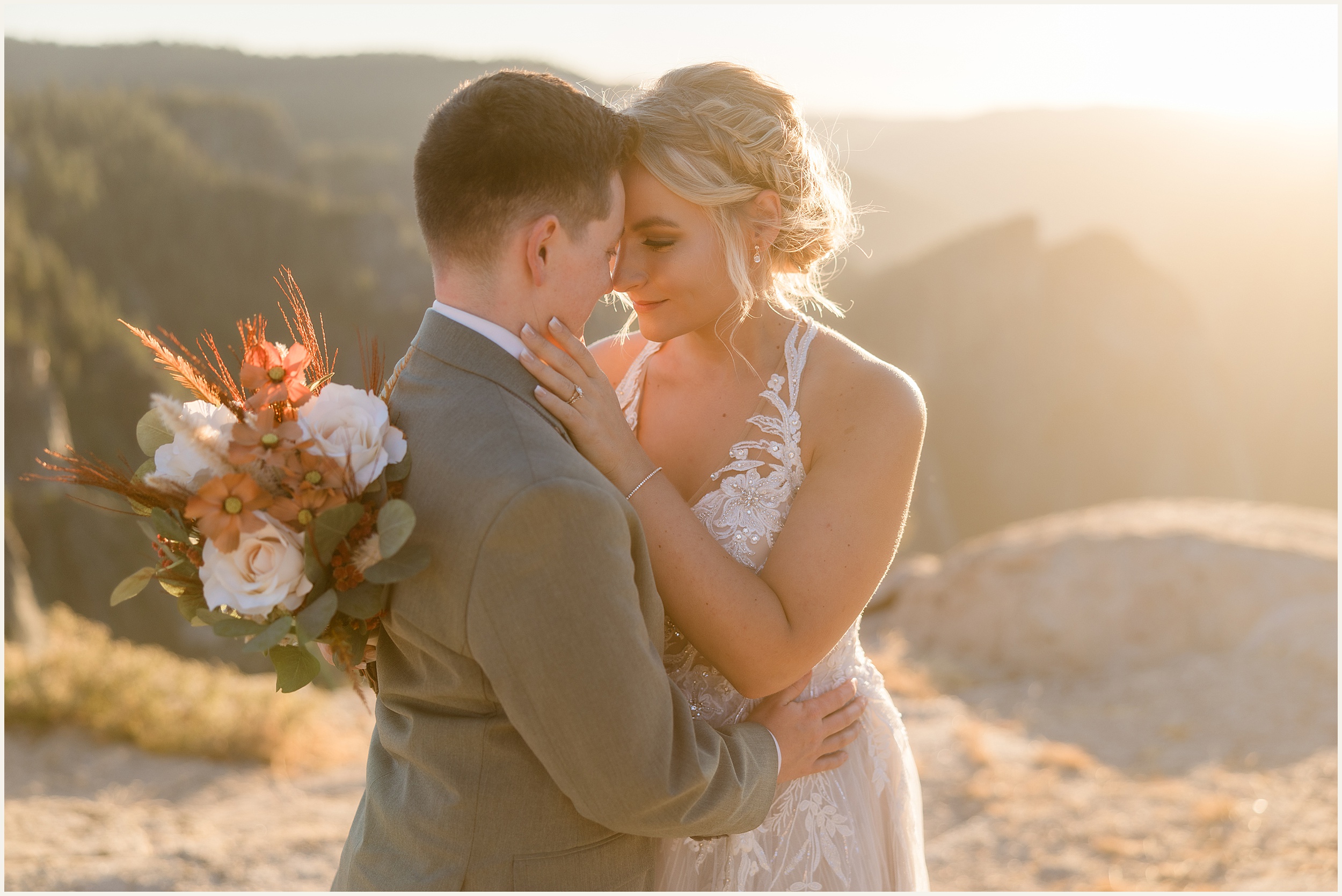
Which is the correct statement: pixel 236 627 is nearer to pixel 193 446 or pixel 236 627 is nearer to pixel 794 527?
pixel 193 446

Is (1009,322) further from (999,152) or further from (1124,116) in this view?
(999,152)

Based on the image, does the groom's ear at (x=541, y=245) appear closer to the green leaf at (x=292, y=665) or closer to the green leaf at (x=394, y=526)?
the green leaf at (x=394, y=526)

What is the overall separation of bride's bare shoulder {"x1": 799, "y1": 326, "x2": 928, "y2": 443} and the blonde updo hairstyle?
23 cm

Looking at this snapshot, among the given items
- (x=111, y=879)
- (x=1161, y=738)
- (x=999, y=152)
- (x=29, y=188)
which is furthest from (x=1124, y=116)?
(x=111, y=879)

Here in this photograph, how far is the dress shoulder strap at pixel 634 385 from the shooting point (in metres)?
3.15

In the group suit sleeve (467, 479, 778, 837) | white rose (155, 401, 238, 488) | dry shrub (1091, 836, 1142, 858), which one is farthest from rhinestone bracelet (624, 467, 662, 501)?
dry shrub (1091, 836, 1142, 858)

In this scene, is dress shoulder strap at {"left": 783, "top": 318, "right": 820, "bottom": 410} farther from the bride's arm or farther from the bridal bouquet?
the bridal bouquet

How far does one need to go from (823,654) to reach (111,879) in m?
4.92

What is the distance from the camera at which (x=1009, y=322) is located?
50.3 m

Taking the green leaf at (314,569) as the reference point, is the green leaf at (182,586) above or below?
below

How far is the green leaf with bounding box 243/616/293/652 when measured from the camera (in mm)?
1668

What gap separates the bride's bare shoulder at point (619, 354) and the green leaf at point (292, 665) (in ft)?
5.49

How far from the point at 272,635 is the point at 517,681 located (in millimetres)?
435

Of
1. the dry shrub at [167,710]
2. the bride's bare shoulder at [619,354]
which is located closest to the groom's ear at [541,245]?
the bride's bare shoulder at [619,354]
